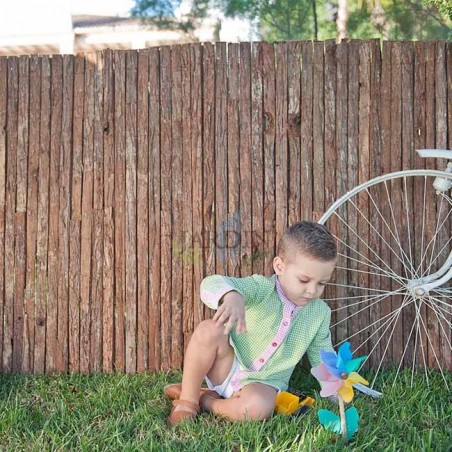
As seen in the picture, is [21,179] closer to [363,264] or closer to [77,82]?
[77,82]

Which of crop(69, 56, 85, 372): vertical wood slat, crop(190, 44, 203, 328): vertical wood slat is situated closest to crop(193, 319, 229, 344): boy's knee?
crop(190, 44, 203, 328): vertical wood slat

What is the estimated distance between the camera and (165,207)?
4102 mm

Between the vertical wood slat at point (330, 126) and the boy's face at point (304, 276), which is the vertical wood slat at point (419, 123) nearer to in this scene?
the vertical wood slat at point (330, 126)

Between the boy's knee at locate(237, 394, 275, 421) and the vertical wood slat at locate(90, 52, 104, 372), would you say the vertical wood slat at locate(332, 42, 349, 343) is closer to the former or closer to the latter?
the boy's knee at locate(237, 394, 275, 421)

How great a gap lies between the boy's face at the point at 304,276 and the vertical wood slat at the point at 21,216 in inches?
60.7

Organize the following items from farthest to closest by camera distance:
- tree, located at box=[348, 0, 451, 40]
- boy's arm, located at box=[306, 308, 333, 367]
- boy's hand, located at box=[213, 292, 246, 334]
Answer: tree, located at box=[348, 0, 451, 40], boy's arm, located at box=[306, 308, 333, 367], boy's hand, located at box=[213, 292, 246, 334]

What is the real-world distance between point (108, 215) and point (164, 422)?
133 cm

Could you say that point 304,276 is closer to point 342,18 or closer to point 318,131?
point 318,131

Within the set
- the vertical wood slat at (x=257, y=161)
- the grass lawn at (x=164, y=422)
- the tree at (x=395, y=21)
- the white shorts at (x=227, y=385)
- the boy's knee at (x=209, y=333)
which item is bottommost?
the grass lawn at (x=164, y=422)

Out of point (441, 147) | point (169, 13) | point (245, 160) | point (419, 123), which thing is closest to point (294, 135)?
point (245, 160)

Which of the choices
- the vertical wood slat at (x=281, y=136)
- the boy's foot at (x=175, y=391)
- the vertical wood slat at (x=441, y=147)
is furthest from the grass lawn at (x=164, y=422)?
the vertical wood slat at (x=281, y=136)

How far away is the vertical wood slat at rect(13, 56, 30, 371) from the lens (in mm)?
4160

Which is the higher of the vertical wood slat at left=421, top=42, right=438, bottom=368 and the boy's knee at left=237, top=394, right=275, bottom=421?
the vertical wood slat at left=421, top=42, right=438, bottom=368

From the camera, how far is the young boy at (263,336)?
3.32 m
